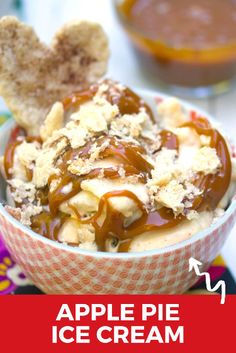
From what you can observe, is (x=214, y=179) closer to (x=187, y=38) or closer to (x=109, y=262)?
(x=109, y=262)

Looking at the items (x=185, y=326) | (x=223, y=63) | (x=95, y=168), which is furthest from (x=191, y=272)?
(x=223, y=63)

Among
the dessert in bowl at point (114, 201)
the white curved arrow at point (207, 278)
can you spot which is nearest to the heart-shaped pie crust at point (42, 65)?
the dessert in bowl at point (114, 201)

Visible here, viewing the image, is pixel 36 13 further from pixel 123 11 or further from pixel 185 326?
pixel 185 326

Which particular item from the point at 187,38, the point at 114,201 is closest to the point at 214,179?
the point at 114,201

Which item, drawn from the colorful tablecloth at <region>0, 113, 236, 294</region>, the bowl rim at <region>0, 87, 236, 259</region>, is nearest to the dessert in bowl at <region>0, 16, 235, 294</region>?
the bowl rim at <region>0, 87, 236, 259</region>

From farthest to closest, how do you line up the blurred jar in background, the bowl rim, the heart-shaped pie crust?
the blurred jar in background < the heart-shaped pie crust < the bowl rim

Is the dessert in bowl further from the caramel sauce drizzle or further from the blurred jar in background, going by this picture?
the blurred jar in background

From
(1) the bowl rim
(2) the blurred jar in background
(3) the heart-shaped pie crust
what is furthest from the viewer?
(2) the blurred jar in background
